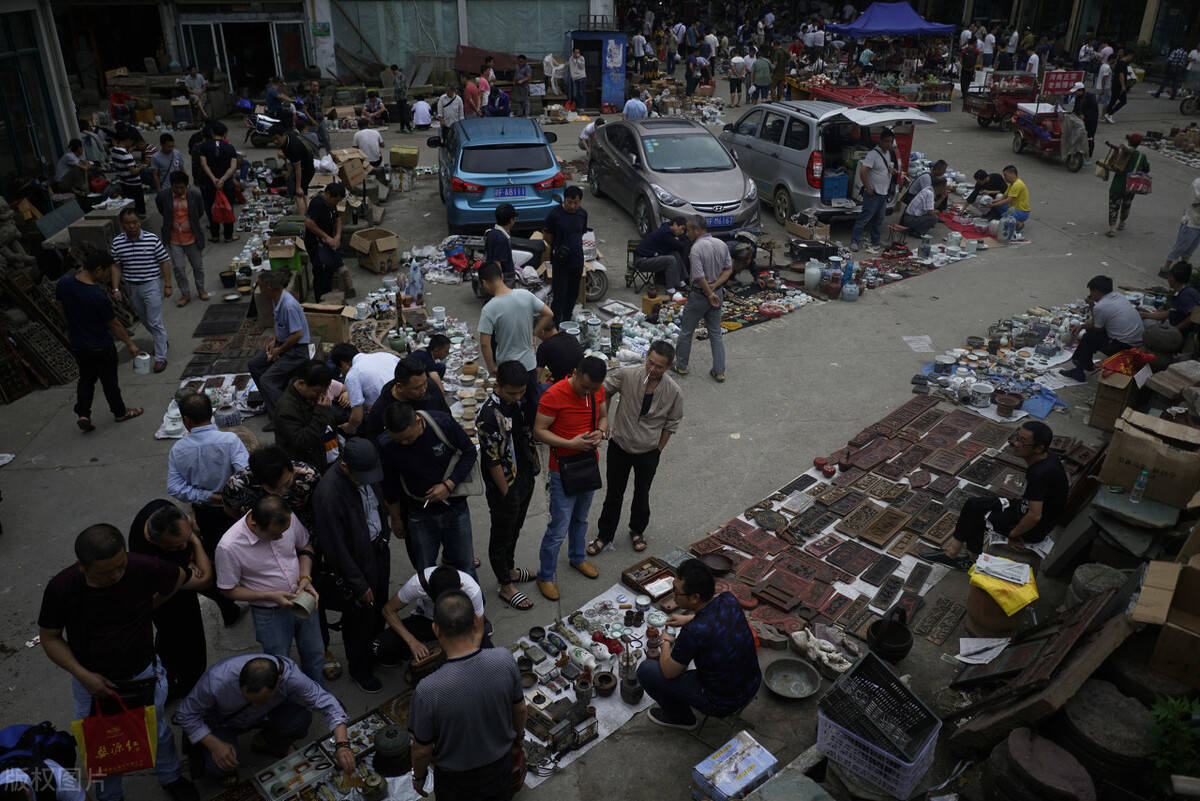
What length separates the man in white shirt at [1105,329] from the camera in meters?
9.53

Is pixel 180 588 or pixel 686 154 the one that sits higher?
pixel 686 154

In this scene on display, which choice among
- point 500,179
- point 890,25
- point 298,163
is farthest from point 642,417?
point 890,25

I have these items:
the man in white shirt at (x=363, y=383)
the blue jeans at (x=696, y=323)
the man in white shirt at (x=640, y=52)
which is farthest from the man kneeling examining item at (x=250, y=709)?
the man in white shirt at (x=640, y=52)

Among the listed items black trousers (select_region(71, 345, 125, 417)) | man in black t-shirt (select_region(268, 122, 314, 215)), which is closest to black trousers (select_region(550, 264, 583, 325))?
black trousers (select_region(71, 345, 125, 417))

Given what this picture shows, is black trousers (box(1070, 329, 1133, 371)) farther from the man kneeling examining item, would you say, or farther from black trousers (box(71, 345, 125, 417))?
black trousers (box(71, 345, 125, 417))

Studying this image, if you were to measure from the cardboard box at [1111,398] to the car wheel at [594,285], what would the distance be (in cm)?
633

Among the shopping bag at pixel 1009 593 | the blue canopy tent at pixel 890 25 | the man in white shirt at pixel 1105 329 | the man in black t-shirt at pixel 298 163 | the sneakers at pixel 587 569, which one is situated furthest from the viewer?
the blue canopy tent at pixel 890 25

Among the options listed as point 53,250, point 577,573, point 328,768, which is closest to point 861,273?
point 577,573

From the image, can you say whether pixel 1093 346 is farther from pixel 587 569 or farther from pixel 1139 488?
pixel 587 569

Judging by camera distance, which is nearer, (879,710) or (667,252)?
(879,710)

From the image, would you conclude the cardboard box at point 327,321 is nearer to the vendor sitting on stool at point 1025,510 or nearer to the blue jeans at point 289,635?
the blue jeans at point 289,635

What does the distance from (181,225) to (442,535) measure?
754 centimetres

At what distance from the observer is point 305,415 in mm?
6090

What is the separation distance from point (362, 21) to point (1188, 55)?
26437 millimetres
